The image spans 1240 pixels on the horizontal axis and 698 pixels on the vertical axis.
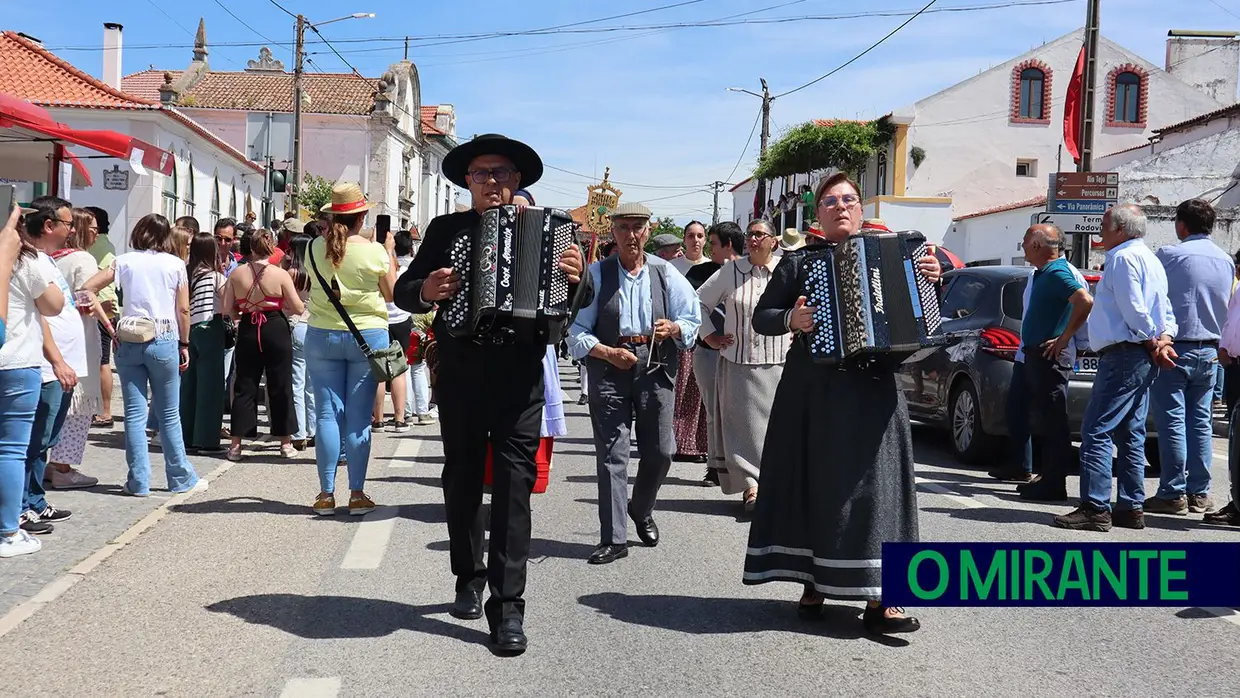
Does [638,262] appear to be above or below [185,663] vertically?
above

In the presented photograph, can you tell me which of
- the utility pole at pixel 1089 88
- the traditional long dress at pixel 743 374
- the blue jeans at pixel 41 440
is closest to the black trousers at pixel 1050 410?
the traditional long dress at pixel 743 374

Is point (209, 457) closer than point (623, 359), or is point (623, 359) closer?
point (623, 359)

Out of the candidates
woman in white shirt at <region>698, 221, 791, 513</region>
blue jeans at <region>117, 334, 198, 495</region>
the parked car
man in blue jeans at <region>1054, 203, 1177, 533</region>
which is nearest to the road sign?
the parked car

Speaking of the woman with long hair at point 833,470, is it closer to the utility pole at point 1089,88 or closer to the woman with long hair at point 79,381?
the woman with long hair at point 79,381

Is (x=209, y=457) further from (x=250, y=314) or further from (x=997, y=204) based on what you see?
(x=997, y=204)

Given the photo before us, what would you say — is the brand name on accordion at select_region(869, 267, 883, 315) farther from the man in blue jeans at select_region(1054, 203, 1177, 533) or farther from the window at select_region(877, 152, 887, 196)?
the window at select_region(877, 152, 887, 196)

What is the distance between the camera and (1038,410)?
9.27 m

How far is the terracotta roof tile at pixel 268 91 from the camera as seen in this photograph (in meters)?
53.4

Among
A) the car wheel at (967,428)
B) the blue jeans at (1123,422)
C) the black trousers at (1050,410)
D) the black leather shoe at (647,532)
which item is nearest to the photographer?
the black leather shoe at (647,532)

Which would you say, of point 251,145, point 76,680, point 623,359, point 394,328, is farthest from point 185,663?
point 251,145

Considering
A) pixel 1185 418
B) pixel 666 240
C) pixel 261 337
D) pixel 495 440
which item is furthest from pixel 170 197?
pixel 495 440

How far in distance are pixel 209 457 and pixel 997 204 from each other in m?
41.9

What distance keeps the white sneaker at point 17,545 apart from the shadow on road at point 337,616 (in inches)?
56.7

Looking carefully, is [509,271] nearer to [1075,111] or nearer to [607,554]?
[607,554]
